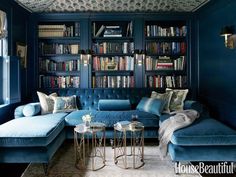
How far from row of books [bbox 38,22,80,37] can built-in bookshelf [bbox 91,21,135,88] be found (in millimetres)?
357

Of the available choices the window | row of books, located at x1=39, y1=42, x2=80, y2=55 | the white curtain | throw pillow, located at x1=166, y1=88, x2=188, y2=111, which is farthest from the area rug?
row of books, located at x1=39, y1=42, x2=80, y2=55

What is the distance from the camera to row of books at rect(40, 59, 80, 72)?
5039 millimetres

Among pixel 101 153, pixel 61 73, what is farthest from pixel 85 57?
pixel 101 153

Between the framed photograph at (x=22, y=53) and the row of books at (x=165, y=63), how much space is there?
2437mm

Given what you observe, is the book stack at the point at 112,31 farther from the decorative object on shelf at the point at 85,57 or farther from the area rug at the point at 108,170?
the area rug at the point at 108,170

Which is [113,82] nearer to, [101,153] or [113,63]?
[113,63]

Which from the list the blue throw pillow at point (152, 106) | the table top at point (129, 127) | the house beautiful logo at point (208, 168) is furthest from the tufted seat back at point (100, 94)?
the house beautiful logo at point (208, 168)

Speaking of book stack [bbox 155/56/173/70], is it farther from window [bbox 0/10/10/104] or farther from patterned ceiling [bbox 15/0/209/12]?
window [bbox 0/10/10/104]

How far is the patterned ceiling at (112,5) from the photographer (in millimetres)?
4521

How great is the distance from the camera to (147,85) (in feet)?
16.6

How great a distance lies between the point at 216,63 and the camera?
13.3 feet

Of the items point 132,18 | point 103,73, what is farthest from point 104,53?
point 132,18

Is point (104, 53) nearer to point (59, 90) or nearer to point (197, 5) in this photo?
point (59, 90)

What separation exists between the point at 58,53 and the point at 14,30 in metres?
0.99
